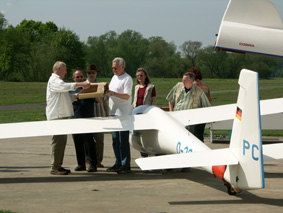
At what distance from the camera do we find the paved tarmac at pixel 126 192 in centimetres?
601

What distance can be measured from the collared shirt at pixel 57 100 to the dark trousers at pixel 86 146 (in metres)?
0.57

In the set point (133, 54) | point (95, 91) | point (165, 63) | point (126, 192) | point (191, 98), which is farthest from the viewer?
point (133, 54)

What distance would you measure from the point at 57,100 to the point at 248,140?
390 cm

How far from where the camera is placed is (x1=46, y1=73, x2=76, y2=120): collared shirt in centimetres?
814

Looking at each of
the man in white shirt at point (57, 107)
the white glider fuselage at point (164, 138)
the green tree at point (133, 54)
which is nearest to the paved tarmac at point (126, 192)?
the man in white shirt at point (57, 107)

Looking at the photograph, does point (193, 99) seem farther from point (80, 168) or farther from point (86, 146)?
point (80, 168)

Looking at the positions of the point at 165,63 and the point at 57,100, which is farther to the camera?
the point at 165,63

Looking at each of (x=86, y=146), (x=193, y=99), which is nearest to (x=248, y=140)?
(x=193, y=99)

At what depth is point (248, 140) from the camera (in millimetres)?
5555

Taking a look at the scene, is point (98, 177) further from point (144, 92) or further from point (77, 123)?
point (144, 92)

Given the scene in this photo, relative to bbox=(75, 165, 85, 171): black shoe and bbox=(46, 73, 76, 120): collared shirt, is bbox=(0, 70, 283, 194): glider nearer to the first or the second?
bbox=(46, 73, 76, 120): collared shirt

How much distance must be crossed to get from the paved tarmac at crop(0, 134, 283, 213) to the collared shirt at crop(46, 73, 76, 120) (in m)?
1.13

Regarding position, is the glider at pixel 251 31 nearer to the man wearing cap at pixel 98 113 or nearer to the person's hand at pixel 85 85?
the person's hand at pixel 85 85

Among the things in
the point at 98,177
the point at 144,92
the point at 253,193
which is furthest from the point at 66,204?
the point at 144,92
